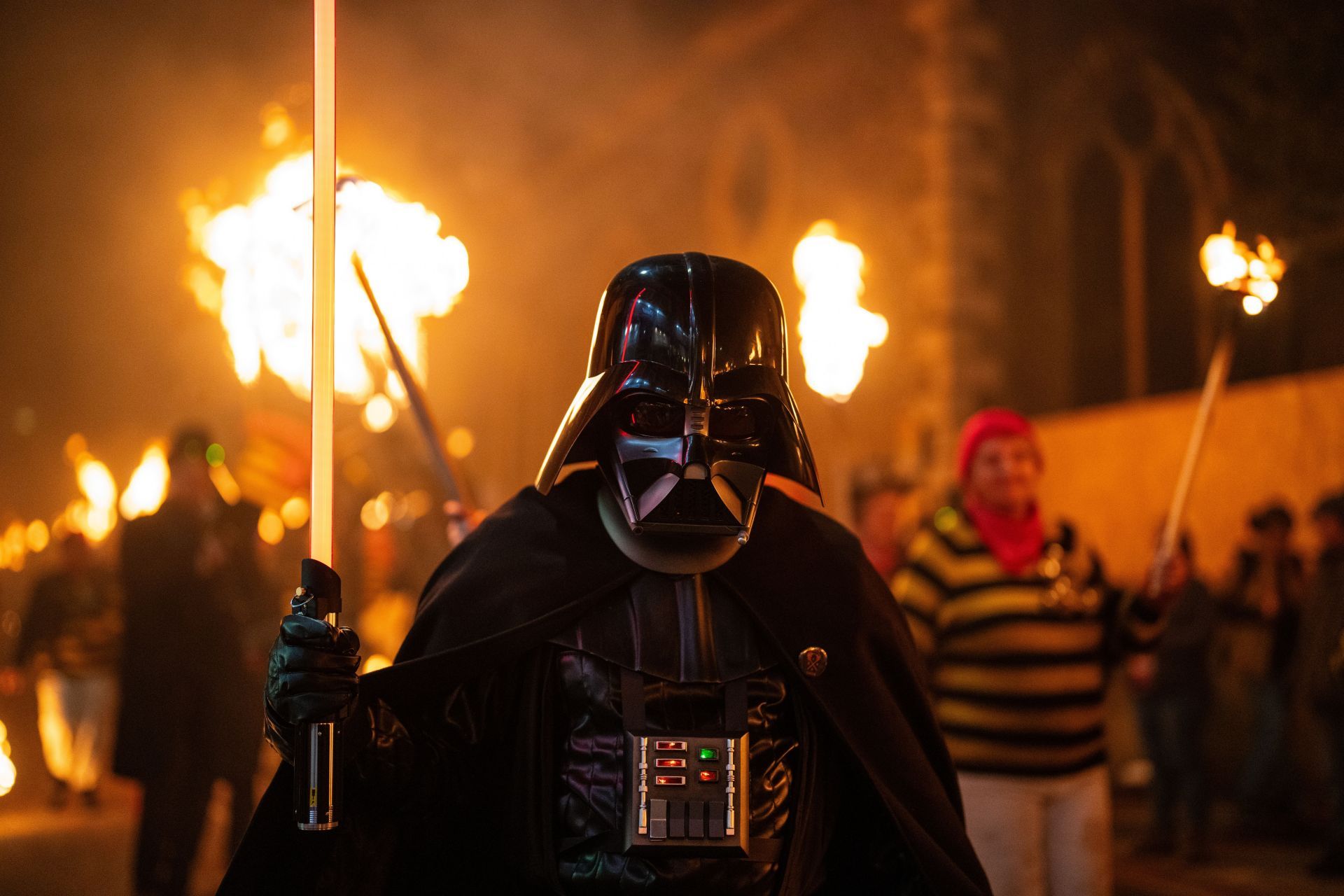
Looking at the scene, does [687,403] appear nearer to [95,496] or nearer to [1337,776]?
[1337,776]

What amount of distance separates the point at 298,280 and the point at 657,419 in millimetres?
7628

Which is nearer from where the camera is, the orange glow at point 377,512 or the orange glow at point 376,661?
the orange glow at point 376,661

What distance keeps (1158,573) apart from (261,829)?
275cm

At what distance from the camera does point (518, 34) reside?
15734mm

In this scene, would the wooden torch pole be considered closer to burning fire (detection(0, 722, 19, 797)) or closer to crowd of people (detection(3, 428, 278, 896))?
crowd of people (detection(3, 428, 278, 896))

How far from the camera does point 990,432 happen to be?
13.0 ft

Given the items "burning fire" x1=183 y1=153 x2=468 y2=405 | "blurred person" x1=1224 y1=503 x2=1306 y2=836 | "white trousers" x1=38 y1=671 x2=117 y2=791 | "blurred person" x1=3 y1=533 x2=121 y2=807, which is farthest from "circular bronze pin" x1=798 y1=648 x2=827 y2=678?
"blurred person" x1=3 y1=533 x2=121 y2=807

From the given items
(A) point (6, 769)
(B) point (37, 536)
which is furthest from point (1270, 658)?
(B) point (37, 536)

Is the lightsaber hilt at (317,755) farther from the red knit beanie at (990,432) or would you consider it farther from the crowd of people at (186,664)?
the crowd of people at (186,664)

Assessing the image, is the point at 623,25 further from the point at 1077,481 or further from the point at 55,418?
the point at 55,418

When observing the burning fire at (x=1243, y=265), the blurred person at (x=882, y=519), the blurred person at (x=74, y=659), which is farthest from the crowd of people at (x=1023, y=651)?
the blurred person at (x=74, y=659)

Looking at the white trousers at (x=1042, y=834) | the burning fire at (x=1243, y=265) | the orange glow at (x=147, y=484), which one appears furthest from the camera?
the orange glow at (x=147, y=484)

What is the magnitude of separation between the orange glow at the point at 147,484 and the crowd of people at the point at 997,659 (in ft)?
40.5

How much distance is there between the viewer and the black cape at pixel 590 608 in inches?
94.7
